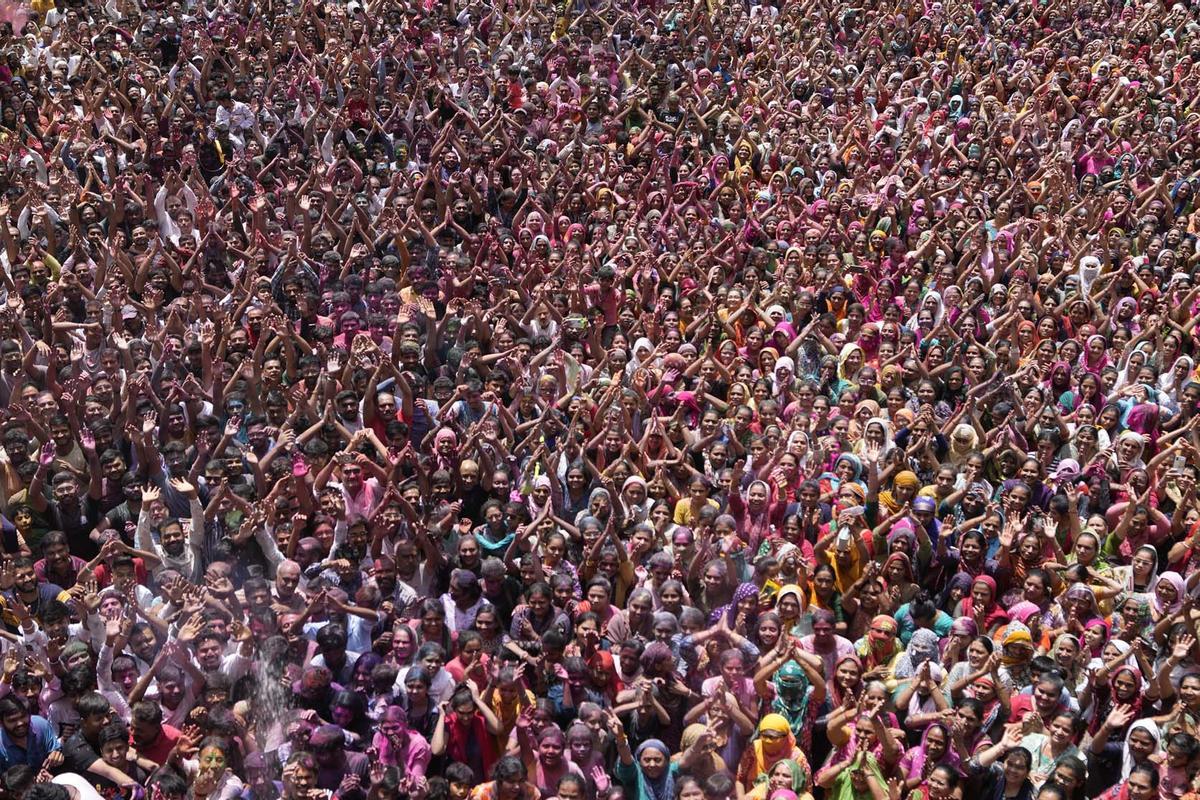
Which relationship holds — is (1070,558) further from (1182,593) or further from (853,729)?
(853,729)

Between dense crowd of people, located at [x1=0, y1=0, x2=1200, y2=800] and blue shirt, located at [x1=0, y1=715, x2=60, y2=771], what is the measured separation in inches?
0.7

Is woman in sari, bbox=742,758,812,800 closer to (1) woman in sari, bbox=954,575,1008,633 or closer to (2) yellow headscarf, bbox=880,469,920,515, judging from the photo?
(1) woman in sari, bbox=954,575,1008,633

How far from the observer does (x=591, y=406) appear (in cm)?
1152

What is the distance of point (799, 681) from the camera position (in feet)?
28.9

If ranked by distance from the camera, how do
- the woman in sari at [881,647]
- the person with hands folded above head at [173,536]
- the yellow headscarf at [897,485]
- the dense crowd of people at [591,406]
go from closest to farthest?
1. the dense crowd of people at [591,406]
2. the woman in sari at [881,647]
3. the person with hands folded above head at [173,536]
4. the yellow headscarf at [897,485]

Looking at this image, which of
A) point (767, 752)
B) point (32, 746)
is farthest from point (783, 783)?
point (32, 746)

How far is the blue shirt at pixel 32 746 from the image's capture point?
8211 mm

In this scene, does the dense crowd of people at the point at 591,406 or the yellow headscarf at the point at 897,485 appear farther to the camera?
the yellow headscarf at the point at 897,485

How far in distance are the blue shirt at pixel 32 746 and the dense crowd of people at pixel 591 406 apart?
18 mm

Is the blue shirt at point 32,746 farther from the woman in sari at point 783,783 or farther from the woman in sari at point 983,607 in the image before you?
the woman in sari at point 983,607

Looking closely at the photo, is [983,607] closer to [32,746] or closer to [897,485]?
[897,485]

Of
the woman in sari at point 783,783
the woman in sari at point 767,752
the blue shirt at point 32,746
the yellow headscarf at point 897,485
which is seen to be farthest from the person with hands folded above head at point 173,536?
the yellow headscarf at point 897,485

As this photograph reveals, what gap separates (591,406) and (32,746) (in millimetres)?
4523

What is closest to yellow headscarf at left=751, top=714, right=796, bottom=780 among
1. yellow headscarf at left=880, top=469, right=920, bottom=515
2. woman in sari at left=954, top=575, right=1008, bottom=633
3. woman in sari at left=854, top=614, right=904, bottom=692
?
woman in sari at left=854, top=614, right=904, bottom=692
